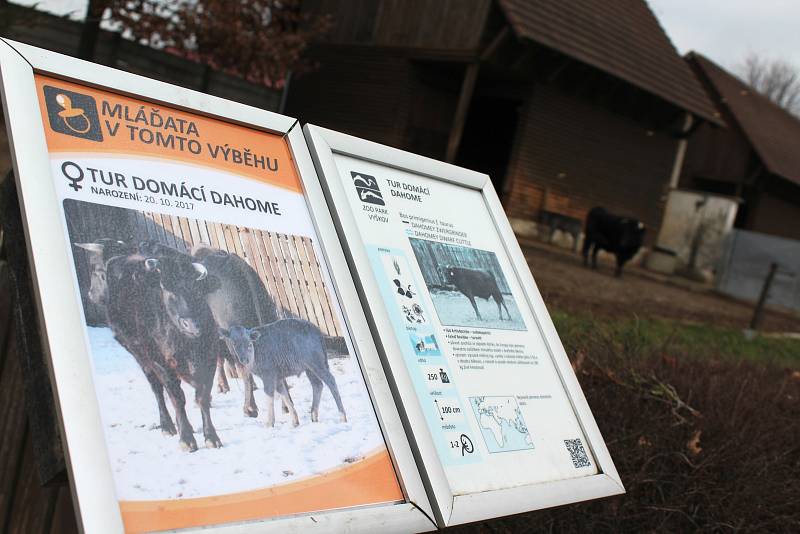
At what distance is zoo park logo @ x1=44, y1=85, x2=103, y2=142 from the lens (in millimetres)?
1791

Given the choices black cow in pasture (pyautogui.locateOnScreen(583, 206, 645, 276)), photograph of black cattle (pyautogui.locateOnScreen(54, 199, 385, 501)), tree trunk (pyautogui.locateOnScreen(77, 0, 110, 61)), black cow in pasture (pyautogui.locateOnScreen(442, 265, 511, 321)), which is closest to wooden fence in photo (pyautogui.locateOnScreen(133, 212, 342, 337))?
photograph of black cattle (pyautogui.locateOnScreen(54, 199, 385, 501))

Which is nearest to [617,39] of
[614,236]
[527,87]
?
[527,87]

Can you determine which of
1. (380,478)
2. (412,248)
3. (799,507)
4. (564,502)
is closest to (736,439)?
(799,507)

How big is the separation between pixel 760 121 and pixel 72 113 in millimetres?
29307

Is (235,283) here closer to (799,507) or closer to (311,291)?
(311,291)

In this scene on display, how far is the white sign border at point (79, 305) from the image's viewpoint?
1.46m

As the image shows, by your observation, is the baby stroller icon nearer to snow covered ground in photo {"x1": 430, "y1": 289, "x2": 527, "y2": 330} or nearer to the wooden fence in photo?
the wooden fence in photo

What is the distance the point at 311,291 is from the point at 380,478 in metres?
0.47

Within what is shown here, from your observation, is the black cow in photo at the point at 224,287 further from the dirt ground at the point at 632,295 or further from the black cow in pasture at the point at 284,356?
the dirt ground at the point at 632,295

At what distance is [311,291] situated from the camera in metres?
2.06

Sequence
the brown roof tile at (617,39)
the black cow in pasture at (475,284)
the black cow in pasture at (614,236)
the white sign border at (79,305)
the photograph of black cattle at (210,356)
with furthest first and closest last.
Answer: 1. the black cow in pasture at (614,236)
2. the brown roof tile at (617,39)
3. the black cow in pasture at (475,284)
4. the photograph of black cattle at (210,356)
5. the white sign border at (79,305)

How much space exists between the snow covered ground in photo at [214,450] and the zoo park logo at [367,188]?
66 cm

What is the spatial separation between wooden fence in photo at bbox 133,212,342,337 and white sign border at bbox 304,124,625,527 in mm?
134

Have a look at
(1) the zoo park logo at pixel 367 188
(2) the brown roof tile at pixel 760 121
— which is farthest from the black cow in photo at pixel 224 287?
(2) the brown roof tile at pixel 760 121
